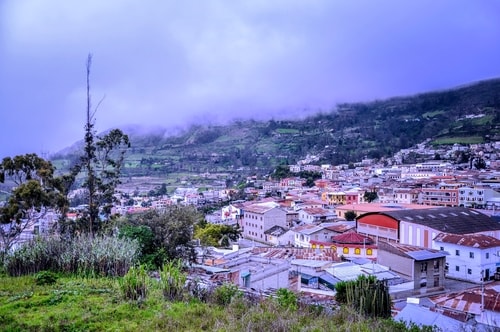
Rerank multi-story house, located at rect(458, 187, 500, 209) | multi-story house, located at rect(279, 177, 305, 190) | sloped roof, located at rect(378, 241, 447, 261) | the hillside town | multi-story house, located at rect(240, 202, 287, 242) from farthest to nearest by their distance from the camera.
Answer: multi-story house, located at rect(279, 177, 305, 190), multi-story house, located at rect(458, 187, 500, 209), multi-story house, located at rect(240, 202, 287, 242), sloped roof, located at rect(378, 241, 447, 261), the hillside town

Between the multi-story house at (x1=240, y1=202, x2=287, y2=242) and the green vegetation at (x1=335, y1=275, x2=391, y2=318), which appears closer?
the green vegetation at (x1=335, y1=275, x2=391, y2=318)

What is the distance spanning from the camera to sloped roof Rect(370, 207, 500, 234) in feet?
68.7

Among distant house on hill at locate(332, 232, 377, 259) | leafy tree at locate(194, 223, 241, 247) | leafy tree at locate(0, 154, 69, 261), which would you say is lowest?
leafy tree at locate(194, 223, 241, 247)

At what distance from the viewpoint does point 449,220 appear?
71.2ft

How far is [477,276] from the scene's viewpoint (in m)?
17.7

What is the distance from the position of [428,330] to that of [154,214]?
8.33m

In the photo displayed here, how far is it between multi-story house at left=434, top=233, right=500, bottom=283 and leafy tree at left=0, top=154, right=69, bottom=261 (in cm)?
1543

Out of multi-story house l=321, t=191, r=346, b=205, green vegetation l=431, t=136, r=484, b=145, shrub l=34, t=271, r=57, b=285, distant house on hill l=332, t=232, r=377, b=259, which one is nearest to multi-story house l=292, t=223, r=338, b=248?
distant house on hill l=332, t=232, r=377, b=259

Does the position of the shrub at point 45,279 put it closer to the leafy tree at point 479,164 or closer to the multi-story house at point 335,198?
the multi-story house at point 335,198

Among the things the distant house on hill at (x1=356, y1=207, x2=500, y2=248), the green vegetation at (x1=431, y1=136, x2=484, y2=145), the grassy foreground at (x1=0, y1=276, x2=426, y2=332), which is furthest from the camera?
the green vegetation at (x1=431, y1=136, x2=484, y2=145)

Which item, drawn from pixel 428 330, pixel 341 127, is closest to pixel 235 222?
pixel 428 330

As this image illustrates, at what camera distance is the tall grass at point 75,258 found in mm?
6812

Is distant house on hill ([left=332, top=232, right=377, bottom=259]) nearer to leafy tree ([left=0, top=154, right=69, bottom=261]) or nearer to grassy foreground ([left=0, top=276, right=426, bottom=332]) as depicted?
leafy tree ([left=0, top=154, right=69, bottom=261])

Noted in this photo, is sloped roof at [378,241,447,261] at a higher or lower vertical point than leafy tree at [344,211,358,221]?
higher
